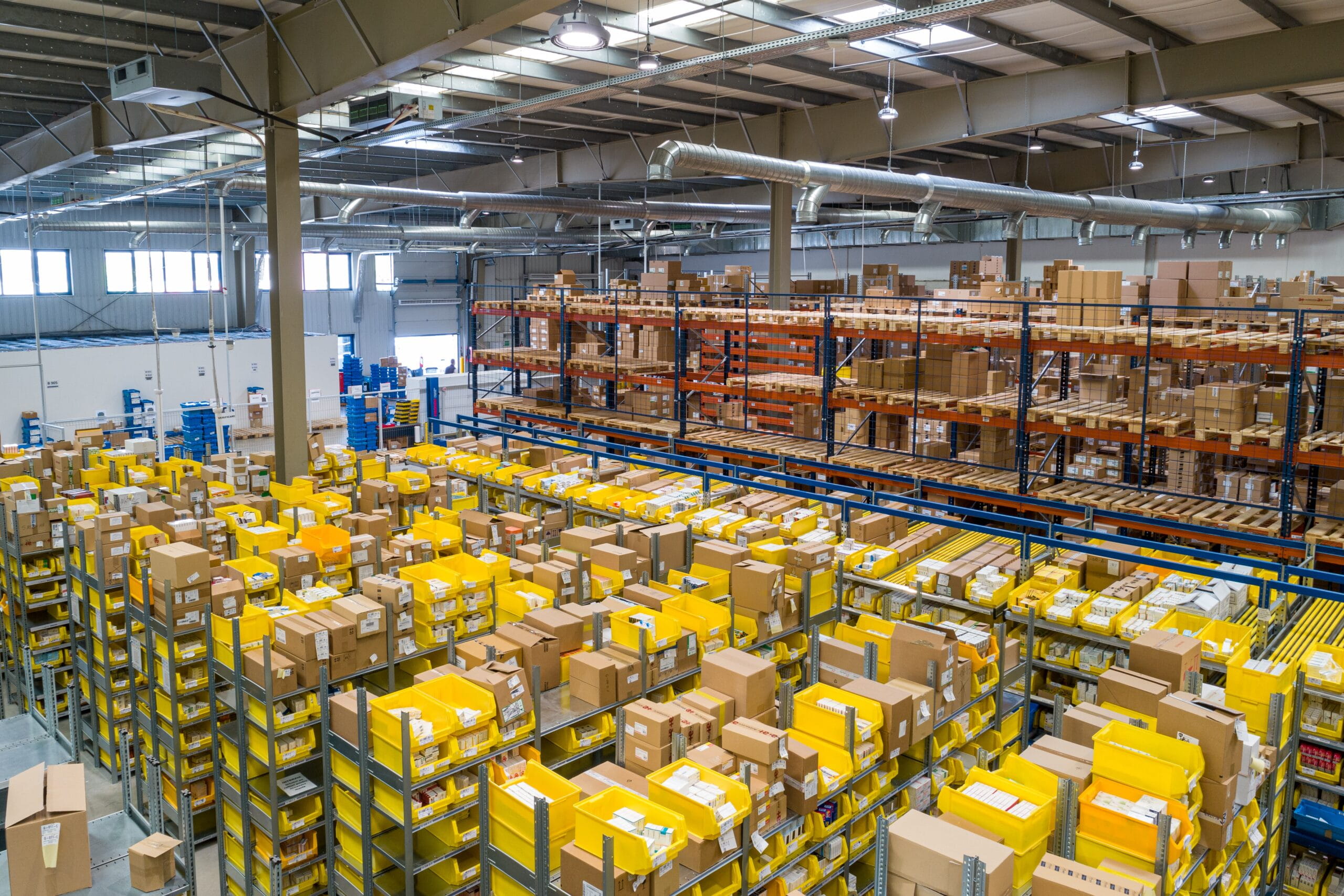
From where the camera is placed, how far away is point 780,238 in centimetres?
1580

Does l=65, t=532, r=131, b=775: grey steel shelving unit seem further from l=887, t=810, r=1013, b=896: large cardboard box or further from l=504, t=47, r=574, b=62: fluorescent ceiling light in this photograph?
l=504, t=47, r=574, b=62: fluorescent ceiling light

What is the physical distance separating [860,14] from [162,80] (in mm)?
6607

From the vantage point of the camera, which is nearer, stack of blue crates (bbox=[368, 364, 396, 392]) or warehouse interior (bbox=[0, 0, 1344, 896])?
warehouse interior (bbox=[0, 0, 1344, 896])

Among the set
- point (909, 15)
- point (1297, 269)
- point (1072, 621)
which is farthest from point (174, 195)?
point (1297, 269)

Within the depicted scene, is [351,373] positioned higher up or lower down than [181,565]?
higher up

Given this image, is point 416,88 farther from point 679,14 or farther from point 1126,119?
point 1126,119

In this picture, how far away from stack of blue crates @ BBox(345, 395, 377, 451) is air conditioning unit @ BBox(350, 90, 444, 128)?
13152 mm

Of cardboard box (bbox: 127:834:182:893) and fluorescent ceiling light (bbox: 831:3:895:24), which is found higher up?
fluorescent ceiling light (bbox: 831:3:895:24)

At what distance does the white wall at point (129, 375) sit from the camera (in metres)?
18.6

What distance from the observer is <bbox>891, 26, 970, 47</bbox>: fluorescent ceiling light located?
9508 millimetres

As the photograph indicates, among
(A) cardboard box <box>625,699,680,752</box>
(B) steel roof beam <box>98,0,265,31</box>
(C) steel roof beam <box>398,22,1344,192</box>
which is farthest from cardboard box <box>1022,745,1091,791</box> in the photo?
(B) steel roof beam <box>98,0,265,31</box>

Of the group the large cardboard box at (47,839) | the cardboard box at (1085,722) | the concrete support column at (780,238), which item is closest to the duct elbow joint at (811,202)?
the concrete support column at (780,238)

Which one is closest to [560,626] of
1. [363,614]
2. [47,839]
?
[363,614]

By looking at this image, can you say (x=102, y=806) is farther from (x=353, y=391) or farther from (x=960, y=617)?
(x=353, y=391)
